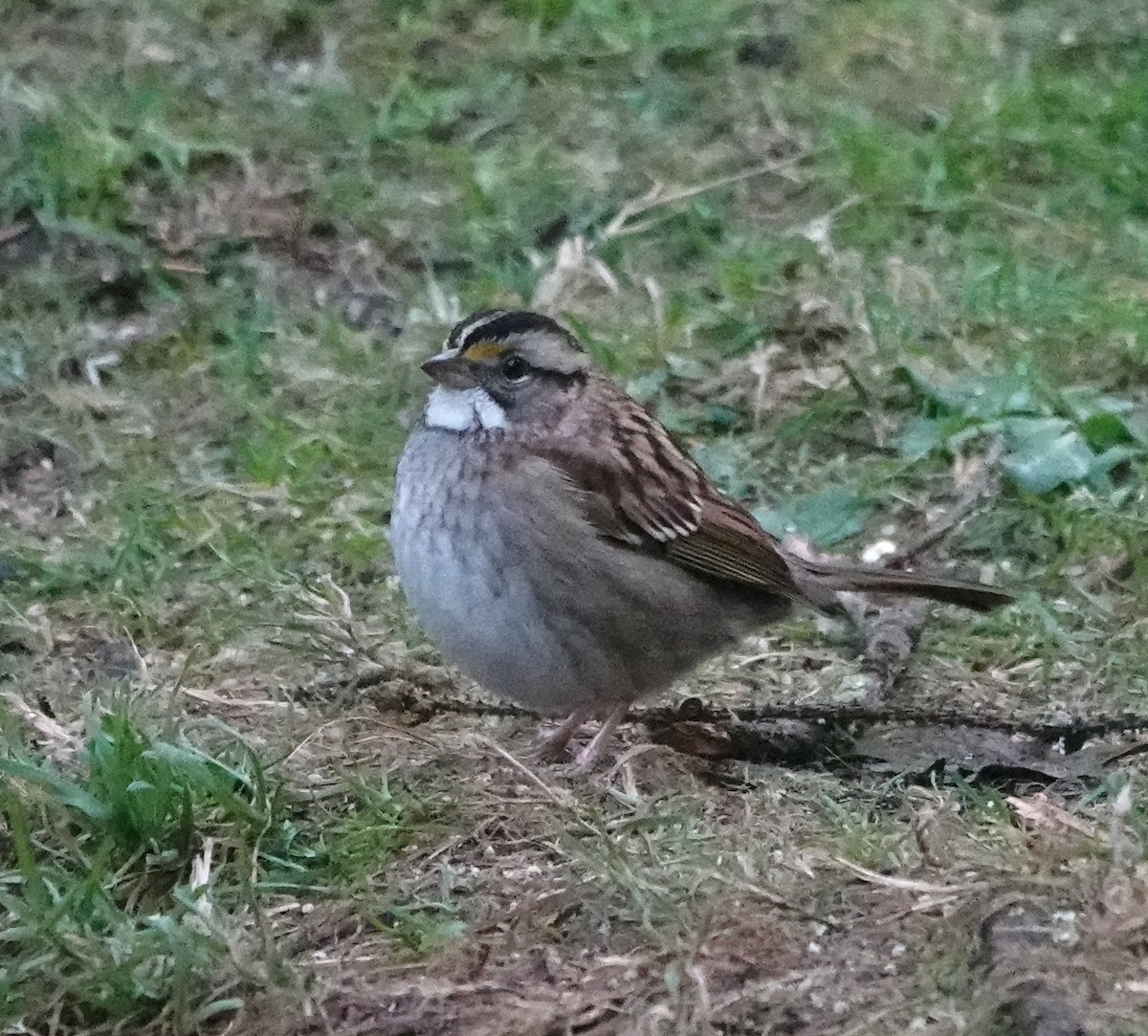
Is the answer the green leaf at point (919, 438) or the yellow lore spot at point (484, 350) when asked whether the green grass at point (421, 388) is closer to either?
the green leaf at point (919, 438)

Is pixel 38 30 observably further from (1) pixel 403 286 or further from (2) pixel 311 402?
(2) pixel 311 402

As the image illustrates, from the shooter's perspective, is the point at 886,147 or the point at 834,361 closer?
the point at 834,361

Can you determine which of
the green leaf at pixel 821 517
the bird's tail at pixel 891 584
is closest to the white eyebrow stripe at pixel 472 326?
the bird's tail at pixel 891 584

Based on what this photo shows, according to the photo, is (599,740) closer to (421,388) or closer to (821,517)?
(821,517)

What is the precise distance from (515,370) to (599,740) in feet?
2.40

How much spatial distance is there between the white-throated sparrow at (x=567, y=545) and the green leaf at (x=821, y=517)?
0.57 metres

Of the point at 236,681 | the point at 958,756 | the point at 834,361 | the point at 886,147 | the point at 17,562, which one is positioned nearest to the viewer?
the point at 958,756

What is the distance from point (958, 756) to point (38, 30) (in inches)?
183

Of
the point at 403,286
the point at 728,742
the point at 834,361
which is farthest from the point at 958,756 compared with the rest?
the point at 403,286

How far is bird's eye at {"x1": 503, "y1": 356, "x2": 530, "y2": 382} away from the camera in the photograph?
3666 mm

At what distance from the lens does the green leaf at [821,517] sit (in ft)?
14.8

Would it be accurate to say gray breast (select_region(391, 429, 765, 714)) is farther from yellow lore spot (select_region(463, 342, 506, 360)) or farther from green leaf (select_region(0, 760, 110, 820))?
green leaf (select_region(0, 760, 110, 820))

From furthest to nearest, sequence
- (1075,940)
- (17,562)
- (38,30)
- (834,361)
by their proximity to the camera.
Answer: (38,30), (834,361), (17,562), (1075,940)

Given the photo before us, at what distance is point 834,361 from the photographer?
5078 millimetres
